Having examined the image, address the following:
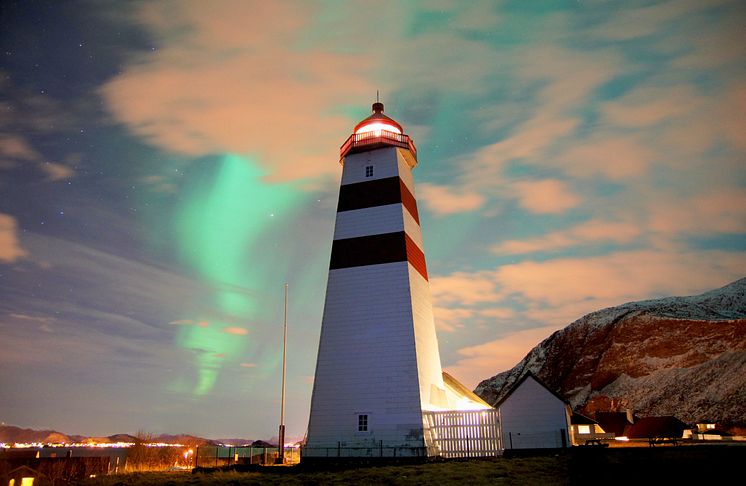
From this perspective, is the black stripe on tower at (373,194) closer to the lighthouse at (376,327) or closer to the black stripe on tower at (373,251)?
the lighthouse at (376,327)

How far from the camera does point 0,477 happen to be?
28.1 meters

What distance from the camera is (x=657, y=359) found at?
92.0m

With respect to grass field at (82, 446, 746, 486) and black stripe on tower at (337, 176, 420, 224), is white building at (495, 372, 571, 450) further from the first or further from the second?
black stripe on tower at (337, 176, 420, 224)

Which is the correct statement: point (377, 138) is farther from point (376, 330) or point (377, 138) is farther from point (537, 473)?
point (537, 473)

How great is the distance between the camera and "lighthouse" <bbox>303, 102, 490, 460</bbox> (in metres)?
22.2

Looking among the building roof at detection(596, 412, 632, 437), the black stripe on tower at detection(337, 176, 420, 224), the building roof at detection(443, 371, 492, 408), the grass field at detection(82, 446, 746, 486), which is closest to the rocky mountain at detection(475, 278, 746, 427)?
the building roof at detection(596, 412, 632, 437)

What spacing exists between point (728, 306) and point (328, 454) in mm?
106166

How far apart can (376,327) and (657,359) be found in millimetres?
86110

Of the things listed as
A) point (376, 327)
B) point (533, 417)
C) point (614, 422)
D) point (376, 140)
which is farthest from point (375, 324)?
point (614, 422)

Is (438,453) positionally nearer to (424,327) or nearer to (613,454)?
(424,327)

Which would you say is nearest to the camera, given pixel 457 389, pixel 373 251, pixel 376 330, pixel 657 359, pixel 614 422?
pixel 376 330

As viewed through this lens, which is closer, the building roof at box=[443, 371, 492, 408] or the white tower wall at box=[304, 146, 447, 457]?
the white tower wall at box=[304, 146, 447, 457]

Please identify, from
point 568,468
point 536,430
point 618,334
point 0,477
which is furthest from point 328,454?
point 618,334

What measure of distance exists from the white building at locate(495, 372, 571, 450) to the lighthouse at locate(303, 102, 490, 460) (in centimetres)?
443
